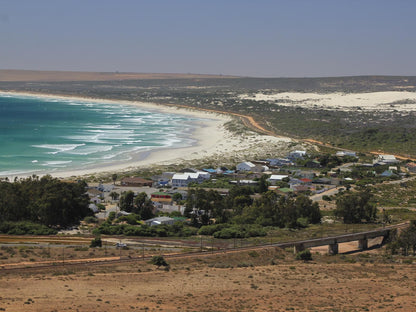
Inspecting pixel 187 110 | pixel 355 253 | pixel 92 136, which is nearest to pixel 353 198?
pixel 355 253

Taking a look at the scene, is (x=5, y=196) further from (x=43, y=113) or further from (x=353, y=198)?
(x=43, y=113)

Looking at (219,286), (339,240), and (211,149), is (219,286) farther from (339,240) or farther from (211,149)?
(211,149)

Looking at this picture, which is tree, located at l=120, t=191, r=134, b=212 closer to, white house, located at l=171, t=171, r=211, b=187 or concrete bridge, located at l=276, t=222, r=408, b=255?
white house, located at l=171, t=171, r=211, b=187

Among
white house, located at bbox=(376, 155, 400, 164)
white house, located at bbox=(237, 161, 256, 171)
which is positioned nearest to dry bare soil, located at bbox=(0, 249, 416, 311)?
white house, located at bbox=(237, 161, 256, 171)

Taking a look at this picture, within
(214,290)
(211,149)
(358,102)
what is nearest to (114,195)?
(214,290)

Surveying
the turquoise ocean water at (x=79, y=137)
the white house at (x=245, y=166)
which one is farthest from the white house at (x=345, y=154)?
the turquoise ocean water at (x=79, y=137)
